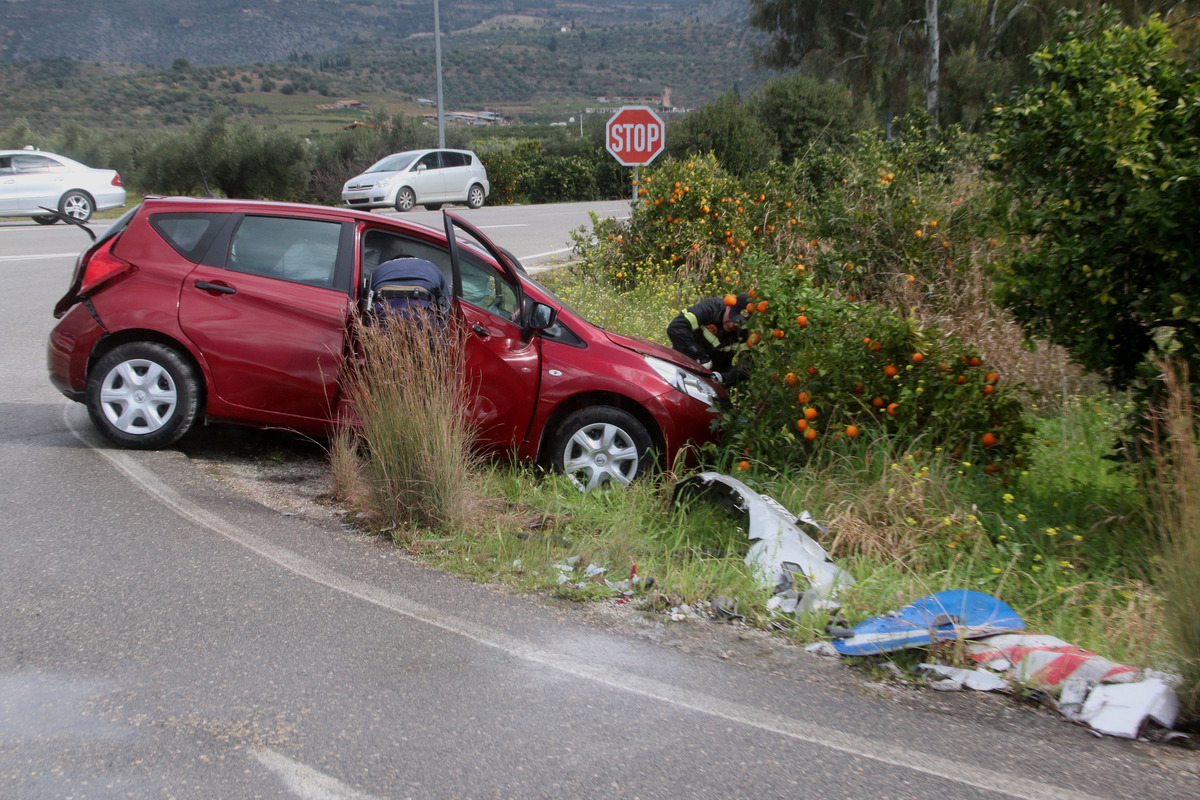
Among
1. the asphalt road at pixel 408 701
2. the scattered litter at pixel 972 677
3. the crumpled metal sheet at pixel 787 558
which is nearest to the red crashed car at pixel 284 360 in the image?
the crumpled metal sheet at pixel 787 558

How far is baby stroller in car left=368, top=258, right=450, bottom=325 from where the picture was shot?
19.3ft

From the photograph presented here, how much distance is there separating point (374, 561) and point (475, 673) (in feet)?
4.25

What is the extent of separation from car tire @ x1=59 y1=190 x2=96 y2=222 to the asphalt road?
64.2ft

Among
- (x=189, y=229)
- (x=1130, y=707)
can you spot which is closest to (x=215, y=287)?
(x=189, y=229)

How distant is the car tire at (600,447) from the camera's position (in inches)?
244

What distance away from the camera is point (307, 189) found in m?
29.3

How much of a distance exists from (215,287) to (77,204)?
18.6 m

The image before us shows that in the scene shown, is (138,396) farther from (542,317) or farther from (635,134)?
(635,134)

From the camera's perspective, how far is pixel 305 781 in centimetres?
299

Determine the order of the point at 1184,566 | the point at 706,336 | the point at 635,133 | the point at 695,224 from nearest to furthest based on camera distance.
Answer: the point at 1184,566
the point at 706,336
the point at 695,224
the point at 635,133

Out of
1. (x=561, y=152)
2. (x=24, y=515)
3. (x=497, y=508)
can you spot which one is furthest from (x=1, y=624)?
(x=561, y=152)

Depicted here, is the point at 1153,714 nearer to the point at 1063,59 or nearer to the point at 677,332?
the point at 1063,59

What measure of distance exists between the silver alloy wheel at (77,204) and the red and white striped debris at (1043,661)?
22239mm

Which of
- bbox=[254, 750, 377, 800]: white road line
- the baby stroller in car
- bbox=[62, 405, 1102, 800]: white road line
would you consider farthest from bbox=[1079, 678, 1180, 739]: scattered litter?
the baby stroller in car
